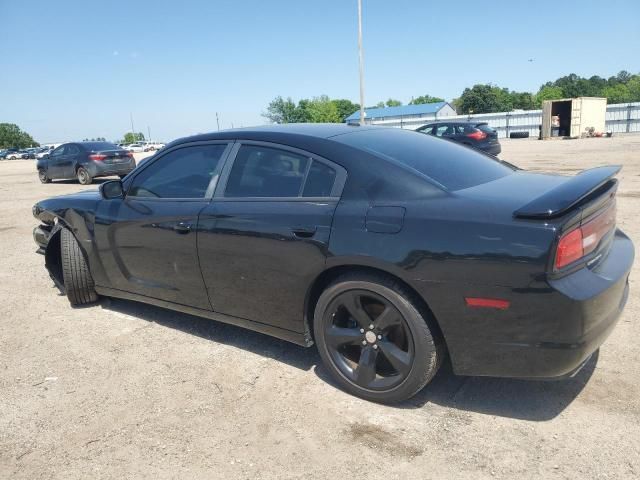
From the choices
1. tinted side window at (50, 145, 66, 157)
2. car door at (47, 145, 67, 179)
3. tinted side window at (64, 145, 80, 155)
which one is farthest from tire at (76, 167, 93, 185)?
tinted side window at (50, 145, 66, 157)

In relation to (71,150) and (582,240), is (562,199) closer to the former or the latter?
(582,240)

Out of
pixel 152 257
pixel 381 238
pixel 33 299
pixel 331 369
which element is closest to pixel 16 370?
pixel 152 257

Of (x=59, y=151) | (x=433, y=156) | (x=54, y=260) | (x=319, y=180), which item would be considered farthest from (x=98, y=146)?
(x=433, y=156)

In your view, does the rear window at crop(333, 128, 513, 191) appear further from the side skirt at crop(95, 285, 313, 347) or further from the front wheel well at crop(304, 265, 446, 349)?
the side skirt at crop(95, 285, 313, 347)

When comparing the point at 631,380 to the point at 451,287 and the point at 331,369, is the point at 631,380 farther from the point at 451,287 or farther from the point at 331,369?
the point at 331,369

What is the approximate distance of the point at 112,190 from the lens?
3869 mm

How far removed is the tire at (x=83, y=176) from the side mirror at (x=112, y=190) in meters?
13.2

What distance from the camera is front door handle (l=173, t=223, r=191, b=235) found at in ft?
10.9

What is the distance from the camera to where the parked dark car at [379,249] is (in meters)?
2.22

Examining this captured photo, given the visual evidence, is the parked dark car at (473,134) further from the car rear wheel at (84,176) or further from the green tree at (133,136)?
the green tree at (133,136)

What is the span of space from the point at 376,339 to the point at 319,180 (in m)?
0.96

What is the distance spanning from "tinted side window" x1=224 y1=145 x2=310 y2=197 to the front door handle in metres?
0.36

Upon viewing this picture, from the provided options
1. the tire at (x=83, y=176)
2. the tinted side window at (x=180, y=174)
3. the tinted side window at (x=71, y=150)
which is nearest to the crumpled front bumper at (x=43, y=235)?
the tinted side window at (x=180, y=174)

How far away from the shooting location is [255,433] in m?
2.54
